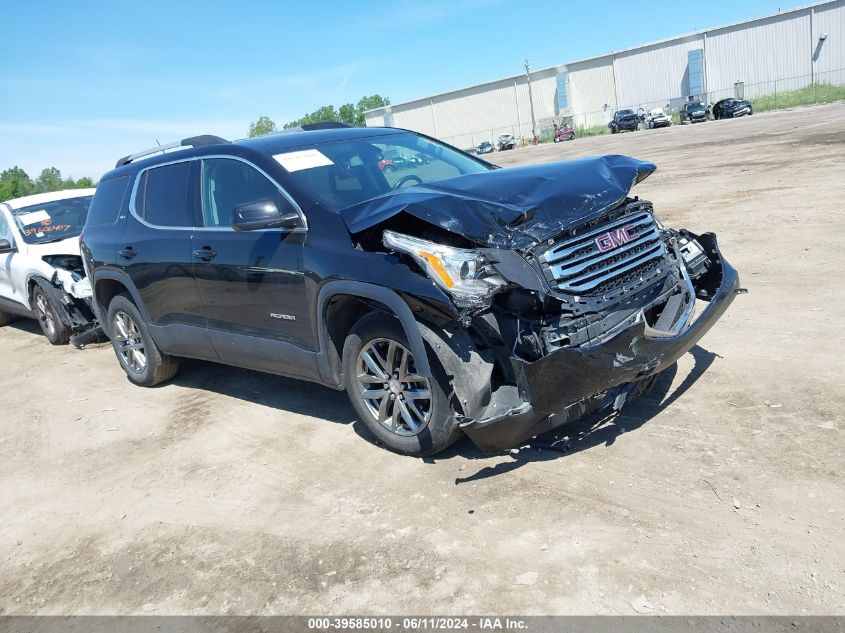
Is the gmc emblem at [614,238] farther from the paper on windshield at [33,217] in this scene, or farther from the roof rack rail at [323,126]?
the paper on windshield at [33,217]

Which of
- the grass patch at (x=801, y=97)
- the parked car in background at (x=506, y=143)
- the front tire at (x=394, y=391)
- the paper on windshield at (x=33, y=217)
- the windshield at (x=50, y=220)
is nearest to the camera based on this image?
the front tire at (x=394, y=391)

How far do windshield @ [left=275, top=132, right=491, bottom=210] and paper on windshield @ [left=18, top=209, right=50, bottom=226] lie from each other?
20.4 ft

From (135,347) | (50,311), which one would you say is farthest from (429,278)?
(50,311)

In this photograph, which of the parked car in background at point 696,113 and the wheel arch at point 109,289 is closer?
the wheel arch at point 109,289

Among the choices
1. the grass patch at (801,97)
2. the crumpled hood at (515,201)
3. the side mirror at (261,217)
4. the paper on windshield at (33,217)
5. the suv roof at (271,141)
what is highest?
the suv roof at (271,141)

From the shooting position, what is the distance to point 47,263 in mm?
9031

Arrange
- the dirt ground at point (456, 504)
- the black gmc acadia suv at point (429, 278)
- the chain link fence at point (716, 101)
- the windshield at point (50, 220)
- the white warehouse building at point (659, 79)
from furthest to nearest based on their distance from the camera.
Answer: the white warehouse building at point (659, 79)
the chain link fence at point (716, 101)
the windshield at point (50, 220)
the black gmc acadia suv at point (429, 278)
the dirt ground at point (456, 504)

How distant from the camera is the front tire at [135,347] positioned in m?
6.54

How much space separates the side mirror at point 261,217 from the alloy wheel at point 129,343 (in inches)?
107

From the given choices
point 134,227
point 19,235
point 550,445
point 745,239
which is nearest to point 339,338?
point 550,445

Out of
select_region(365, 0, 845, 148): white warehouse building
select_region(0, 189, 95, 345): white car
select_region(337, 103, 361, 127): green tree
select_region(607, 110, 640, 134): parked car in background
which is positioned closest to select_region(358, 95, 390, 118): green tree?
select_region(337, 103, 361, 127): green tree

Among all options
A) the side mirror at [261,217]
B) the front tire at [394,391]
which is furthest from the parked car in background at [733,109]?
the front tire at [394,391]

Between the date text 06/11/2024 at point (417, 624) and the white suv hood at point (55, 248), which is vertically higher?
the white suv hood at point (55, 248)

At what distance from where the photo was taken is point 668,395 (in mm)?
4711
